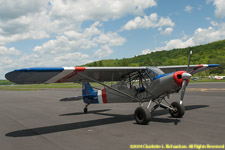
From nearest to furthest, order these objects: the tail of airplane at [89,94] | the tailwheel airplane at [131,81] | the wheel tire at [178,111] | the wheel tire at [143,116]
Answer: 1. the tailwheel airplane at [131,81]
2. the wheel tire at [143,116]
3. the wheel tire at [178,111]
4. the tail of airplane at [89,94]

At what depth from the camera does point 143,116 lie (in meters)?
8.11

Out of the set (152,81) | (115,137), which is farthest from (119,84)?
(115,137)

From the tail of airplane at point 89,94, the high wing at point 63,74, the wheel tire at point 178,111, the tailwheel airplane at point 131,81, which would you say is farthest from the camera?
the tail of airplane at point 89,94

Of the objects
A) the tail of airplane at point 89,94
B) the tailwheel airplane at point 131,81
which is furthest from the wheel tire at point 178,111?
the tail of airplane at point 89,94

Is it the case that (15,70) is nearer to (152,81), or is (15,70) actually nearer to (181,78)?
(152,81)

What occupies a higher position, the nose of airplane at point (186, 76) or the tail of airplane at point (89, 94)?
the nose of airplane at point (186, 76)

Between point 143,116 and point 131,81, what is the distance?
2099mm

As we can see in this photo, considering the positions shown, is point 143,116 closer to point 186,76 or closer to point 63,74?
point 186,76

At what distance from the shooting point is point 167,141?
5.68m

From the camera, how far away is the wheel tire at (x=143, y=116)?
26.2 feet

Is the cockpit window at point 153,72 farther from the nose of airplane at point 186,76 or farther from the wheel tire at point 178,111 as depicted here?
the wheel tire at point 178,111

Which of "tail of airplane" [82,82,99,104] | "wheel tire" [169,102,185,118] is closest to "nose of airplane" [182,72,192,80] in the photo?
"wheel tire" [169,102,185,118]

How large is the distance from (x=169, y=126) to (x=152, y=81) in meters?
1.90

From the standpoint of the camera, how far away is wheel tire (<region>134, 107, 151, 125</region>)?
26.2ft
